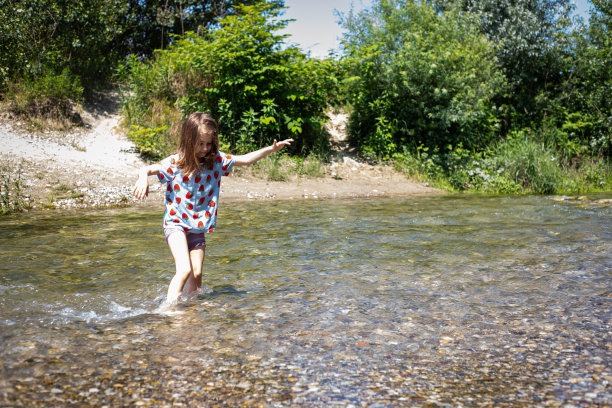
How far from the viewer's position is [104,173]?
1243cm

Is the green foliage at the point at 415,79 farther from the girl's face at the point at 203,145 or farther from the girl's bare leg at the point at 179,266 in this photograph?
the girl's bare leg at the point at 179,266

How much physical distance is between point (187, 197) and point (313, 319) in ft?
5.17

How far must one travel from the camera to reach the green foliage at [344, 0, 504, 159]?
51.7ft

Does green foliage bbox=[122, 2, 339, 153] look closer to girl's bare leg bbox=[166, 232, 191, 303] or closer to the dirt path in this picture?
the dirt path

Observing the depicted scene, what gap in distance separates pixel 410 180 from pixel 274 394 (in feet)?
44.6

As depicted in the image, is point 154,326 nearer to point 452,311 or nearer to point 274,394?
point 274,394

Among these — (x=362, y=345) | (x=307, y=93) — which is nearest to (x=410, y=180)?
(x=307, y=93)

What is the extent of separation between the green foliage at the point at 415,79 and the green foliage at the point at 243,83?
1.70 m

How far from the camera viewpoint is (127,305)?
4.64m

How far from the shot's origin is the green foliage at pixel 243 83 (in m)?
14.1

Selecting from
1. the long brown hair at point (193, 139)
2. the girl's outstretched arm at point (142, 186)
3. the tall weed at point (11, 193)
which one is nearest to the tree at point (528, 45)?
the tall weed at point (11, 193)

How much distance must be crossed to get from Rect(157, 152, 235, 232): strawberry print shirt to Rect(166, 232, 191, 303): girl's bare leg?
0.49 ft

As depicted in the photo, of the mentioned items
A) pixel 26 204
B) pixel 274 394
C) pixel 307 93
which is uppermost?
pixel 307 93

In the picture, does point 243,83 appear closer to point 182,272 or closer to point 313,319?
point 182,272
